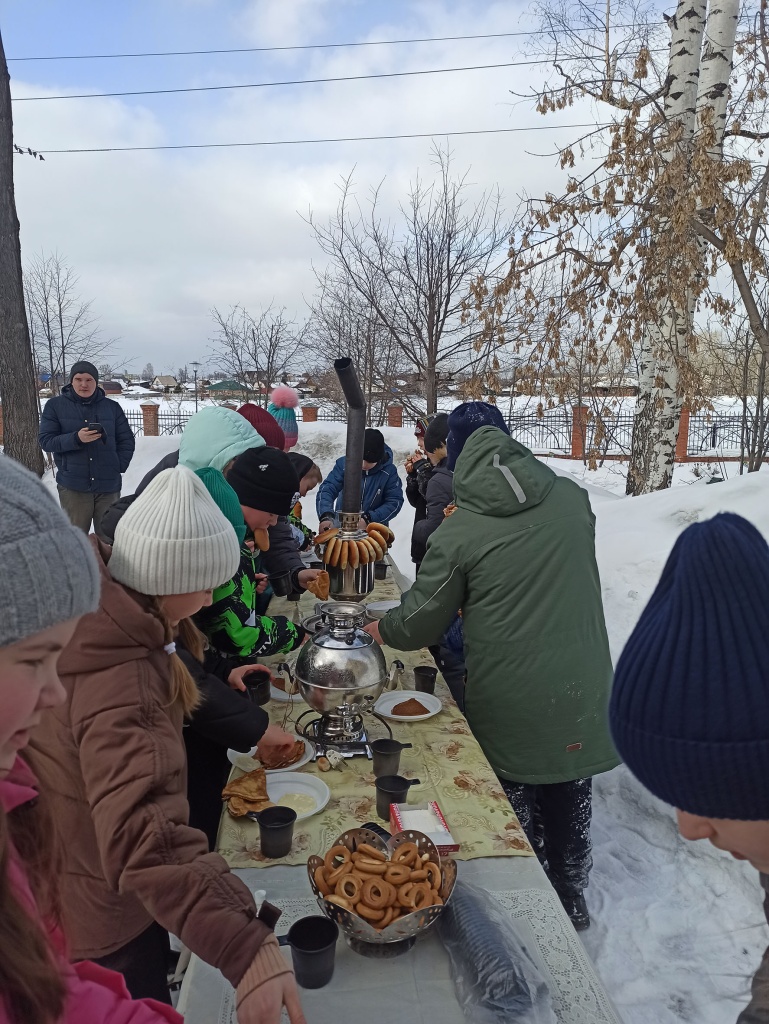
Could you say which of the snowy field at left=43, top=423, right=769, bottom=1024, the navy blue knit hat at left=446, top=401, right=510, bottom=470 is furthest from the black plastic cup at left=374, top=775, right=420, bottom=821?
the navy blue knit hat at left=446, top=401, right=510, bottom=470

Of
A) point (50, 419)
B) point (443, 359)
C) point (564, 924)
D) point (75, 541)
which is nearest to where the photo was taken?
point (75, 541)

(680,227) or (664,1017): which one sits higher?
(680,227)

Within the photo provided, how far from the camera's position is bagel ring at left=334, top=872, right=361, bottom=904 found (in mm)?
1557

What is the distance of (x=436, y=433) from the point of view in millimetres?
5402

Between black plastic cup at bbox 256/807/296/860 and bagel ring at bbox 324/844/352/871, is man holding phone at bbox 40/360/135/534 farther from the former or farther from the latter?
bagel ring at bbox 324/844/352/871

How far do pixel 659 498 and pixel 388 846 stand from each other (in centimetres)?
670

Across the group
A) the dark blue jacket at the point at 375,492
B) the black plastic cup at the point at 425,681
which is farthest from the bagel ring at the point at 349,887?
the dark blue jacket at the point at 375,492

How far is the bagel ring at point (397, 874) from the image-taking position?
5.21 ft

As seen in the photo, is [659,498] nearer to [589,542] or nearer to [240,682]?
[589,542]

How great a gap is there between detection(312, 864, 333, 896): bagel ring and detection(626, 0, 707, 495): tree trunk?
735 cm

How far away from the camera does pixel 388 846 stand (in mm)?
1769

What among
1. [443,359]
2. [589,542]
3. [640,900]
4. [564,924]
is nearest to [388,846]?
[564,924]

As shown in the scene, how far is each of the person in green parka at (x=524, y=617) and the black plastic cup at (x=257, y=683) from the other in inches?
22.4

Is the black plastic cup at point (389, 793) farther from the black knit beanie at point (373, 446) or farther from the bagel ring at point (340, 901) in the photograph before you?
the black knit beanie at point (373, 446)
